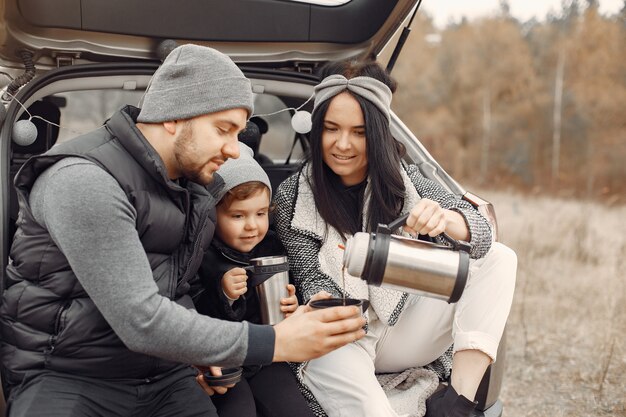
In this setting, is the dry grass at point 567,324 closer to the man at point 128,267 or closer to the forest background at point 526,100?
the man at point 128,267

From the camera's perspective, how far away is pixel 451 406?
2.15m

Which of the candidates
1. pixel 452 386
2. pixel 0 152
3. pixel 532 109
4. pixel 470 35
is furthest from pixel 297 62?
pixel 470 35

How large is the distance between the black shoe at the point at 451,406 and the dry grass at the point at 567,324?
46.9 inches

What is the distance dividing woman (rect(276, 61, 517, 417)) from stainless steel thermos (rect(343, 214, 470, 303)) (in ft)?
0.87

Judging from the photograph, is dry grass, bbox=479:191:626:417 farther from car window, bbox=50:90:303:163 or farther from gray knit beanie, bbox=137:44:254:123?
gray knit beanie, bbox=137:44:254:123

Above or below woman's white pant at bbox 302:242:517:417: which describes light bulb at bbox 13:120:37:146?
above

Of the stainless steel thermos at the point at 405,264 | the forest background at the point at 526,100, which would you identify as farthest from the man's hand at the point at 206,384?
the forest background at the point at 526,100

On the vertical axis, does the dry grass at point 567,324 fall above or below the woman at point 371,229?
below

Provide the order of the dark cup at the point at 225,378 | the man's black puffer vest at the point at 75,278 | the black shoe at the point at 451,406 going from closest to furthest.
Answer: the man's black puffer vest at the point at 75,278
the dark cup at the point at 225,378
the black shoe at the point at 451,406

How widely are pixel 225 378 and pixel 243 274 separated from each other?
0.38m

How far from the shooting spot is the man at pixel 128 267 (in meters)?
1.59

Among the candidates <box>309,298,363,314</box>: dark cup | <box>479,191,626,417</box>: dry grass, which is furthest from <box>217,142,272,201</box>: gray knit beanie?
<box>479,191,626,417</box>: dry grass

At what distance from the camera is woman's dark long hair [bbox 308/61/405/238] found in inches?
95.4

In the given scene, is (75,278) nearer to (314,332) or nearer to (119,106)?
(314,332)
